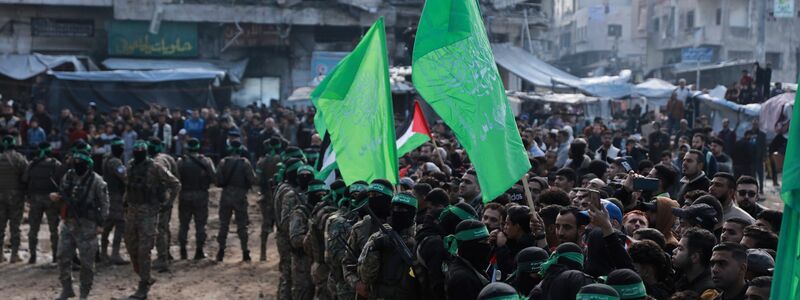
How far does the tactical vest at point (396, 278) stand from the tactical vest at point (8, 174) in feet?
29.0

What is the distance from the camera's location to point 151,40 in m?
33.8

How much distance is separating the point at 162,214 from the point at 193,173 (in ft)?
3.41

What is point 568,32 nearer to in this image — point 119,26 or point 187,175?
point 119,26

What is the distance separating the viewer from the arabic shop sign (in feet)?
110

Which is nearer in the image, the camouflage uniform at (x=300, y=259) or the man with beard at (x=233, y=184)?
the camouflage uniform at (x=300, y=259)

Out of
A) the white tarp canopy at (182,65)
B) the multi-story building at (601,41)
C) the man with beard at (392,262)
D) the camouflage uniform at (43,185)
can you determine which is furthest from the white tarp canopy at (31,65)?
the multi-story building at (601,41)

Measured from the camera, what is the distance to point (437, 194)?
7.89 metres

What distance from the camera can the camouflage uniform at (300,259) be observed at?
9594mm

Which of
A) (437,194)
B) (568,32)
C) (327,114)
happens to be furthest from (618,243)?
(568,32)

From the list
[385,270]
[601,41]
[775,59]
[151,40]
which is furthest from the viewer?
[601,41]

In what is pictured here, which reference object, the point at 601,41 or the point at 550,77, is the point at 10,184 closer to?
the point at 550,77

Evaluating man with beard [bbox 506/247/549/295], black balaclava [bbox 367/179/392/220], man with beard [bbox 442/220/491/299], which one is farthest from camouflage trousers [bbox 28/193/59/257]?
man with beard [bbox 506/247/549/295]

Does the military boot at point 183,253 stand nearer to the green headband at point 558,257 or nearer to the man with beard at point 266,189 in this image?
the man with beard at point 266,189

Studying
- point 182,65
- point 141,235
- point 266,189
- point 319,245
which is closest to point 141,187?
point 141,235
